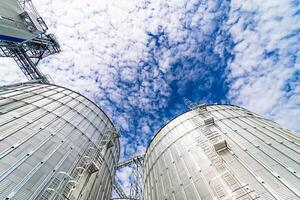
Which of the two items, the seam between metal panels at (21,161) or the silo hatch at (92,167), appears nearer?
the seam between metal panels at (21,161)

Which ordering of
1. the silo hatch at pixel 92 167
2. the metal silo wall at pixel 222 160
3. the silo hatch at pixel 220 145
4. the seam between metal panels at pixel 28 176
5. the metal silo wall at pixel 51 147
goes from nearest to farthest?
the seam between metal panels at pixel 28 176 → the metal silo wall at pixel 222 160 → the metal silo wall at pixel 51 147 → the silo hatch at pixel 220 145 → the silo hatch at pixel 92 167

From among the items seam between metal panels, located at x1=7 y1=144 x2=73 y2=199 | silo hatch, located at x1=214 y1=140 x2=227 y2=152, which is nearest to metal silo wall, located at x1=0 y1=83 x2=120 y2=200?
seam between metal panels, located at x1=7 y1=144 x2=73 y2=199

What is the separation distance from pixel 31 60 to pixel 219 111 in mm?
21775

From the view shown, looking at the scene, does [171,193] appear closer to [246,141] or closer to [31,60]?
[246,141]

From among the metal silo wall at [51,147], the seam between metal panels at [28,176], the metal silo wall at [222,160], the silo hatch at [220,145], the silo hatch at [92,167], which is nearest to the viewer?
the seam between metal panels at [28,176]

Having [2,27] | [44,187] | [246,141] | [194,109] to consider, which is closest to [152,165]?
[194,109]

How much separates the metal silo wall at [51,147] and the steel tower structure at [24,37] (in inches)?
142

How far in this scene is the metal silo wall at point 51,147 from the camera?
31.0ft

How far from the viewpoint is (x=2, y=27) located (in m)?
13.0

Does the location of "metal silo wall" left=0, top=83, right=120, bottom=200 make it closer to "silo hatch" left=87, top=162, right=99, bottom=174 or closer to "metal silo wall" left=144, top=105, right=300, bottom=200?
"silo hatch" left=87, top=162, right=99, bottom=174

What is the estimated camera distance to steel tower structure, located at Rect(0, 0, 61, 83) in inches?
566

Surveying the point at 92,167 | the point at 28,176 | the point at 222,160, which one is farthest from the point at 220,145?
the point at 28,176

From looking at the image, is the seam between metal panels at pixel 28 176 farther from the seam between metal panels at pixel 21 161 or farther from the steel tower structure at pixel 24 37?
the steel tower structure at pixel 24 37

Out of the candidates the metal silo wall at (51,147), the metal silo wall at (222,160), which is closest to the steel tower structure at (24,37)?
the metal silo wall at (51,147)
